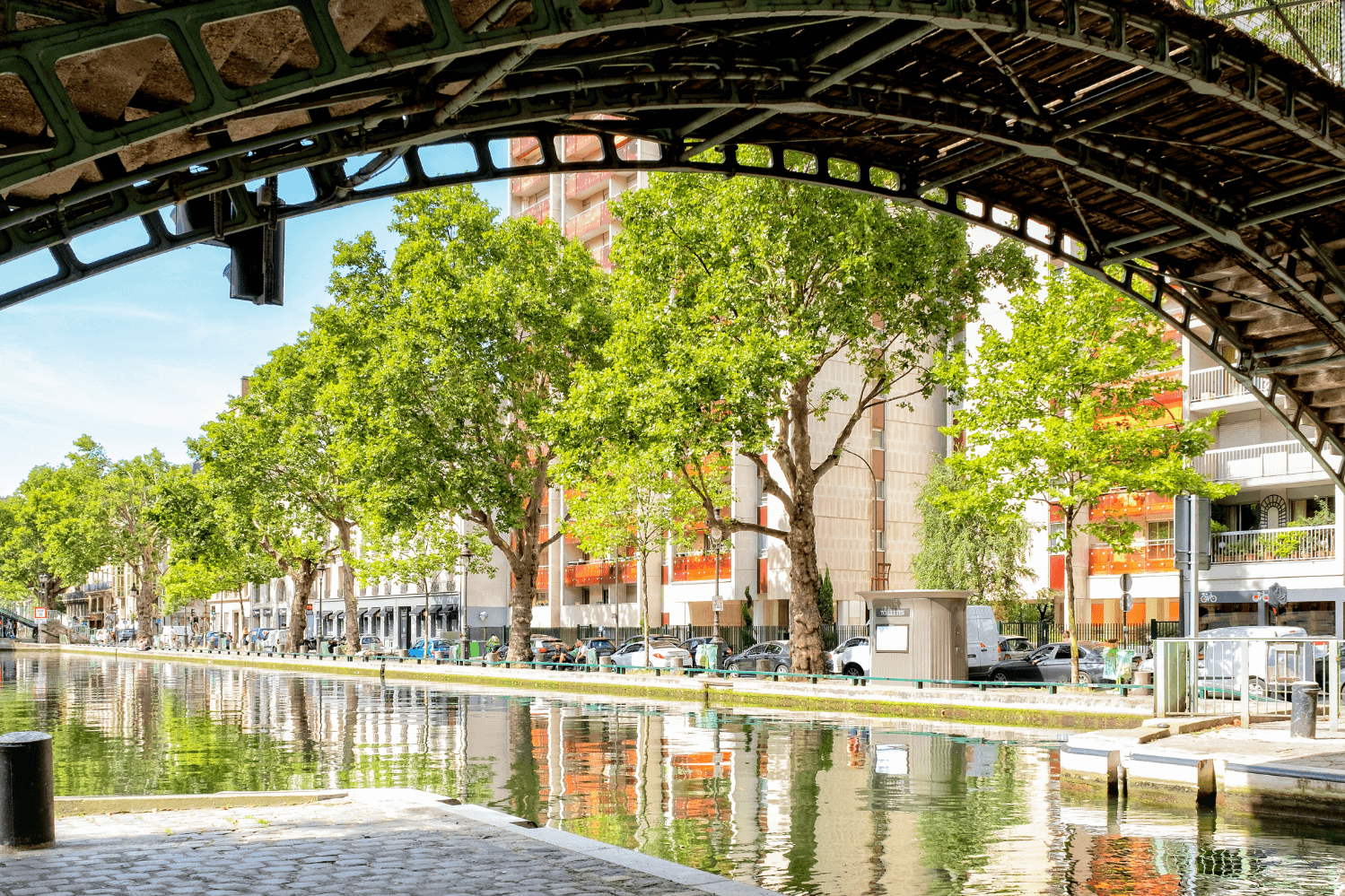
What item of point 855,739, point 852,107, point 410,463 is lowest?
point 855,739

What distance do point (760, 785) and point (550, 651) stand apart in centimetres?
3627

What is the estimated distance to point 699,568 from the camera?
206 feet

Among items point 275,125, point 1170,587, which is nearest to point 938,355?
point 1170,587

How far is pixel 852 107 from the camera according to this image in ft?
49.8

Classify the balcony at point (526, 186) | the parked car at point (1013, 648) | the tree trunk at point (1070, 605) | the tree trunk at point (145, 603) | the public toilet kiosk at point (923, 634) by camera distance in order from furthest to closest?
the tree trunk at point (145, 603) < the balcony at point (526, 186) < the parked car at point (1013, 648) < the tree trunk at point (1070, 605) < the public toilet kiosk at point (923, 634)

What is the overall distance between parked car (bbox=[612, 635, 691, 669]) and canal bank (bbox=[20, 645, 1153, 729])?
3.61 m

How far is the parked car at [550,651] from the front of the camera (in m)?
50.5

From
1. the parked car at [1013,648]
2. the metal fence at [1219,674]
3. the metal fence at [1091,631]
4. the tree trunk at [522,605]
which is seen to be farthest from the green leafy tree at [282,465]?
the metal fence at [1219,674]

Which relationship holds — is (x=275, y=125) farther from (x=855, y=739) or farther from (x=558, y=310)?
(x=558, y=310)

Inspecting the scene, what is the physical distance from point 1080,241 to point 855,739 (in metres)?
9.70

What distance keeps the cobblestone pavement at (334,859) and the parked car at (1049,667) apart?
80.5 feet

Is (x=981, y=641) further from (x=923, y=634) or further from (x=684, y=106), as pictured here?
(x=684, y=106)

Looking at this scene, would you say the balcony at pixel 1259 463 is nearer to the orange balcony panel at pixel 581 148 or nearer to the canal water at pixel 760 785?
the canal water at pixel 760 785

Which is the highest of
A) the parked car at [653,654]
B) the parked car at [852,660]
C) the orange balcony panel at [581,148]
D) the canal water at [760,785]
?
the orange balcony panel at [581,148]
